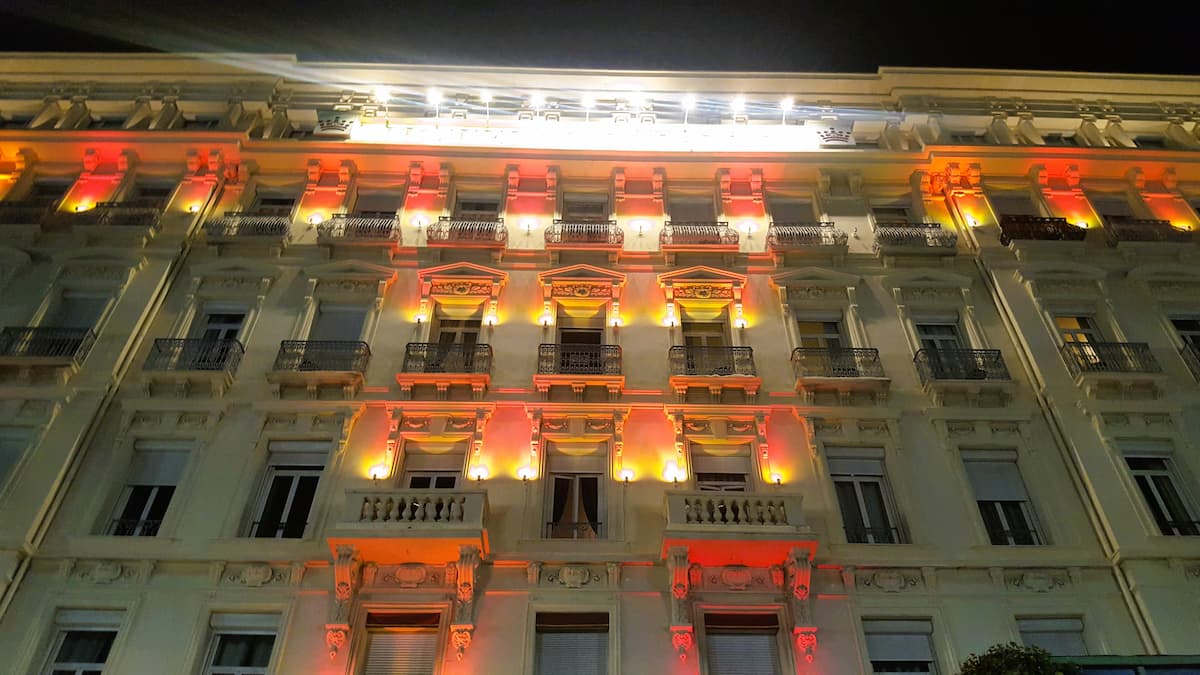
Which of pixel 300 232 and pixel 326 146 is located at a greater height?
pixel 326 146

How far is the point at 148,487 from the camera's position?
17688 millimetres

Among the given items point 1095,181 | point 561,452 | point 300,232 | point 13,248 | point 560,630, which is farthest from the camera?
point 1095,181

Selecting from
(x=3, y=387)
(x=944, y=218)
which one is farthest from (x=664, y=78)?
(x=3, y=387)

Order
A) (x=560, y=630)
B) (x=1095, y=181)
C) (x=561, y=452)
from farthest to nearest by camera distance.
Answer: (x=1095, y=181) < (x=561, y=452) < (x=560, y=630)

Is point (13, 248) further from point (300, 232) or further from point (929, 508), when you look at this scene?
point (929, 508)

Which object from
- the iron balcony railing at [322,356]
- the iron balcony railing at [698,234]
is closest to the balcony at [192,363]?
the iron balcony railing at [322,356]

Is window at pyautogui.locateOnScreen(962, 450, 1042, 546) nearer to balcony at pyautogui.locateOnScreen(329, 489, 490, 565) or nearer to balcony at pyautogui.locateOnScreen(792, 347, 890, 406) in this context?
balcony at pyautogui.locateOnScreen(792, 347, 890, 406)

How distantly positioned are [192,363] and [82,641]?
6.33 m

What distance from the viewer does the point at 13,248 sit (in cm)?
2166

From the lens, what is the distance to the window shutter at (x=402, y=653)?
15016 mm

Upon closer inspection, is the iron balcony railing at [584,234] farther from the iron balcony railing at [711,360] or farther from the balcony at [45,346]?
the balcony at [45,346]

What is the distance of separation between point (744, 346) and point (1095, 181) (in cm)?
1300

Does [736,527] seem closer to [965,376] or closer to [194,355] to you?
[965,376]

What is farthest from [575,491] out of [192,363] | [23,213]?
[23,213]
